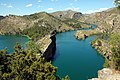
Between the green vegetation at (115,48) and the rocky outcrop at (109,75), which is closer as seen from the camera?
the rocky outcrop at (109,75)

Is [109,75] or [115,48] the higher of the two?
[115,48]

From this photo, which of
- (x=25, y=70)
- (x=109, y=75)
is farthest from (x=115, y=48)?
(x=25, y=70)

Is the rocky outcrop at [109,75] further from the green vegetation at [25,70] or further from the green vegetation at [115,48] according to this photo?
the green vegetation at [115,48]

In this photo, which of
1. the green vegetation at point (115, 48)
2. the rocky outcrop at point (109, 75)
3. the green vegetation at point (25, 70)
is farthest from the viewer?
the green vegetation at point (115, 48)

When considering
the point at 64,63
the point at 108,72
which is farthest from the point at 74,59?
the point at 108,72

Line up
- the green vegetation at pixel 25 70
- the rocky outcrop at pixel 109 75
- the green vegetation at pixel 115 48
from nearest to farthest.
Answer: the green vegetation at pixel 25 70
the rocky outcrop at pixel 109 75
the green vegetation at pixel 115 48

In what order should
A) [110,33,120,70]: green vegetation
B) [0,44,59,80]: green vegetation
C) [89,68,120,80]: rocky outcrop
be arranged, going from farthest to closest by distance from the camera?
1. [110,33,120,70]: green vegetation
2. [89,68,120,80]: rocky outcrop
3. [0,44,59,80]: green vegetation

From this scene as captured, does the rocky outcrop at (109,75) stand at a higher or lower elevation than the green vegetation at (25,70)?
lower

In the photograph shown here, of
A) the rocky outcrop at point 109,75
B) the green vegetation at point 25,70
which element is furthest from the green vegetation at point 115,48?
the green vegetation at point 25,70

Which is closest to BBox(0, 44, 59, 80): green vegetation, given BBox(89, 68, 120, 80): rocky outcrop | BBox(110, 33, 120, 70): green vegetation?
BBox(89, 68, 120, 80): rocky outcrop

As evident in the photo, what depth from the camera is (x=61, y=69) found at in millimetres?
125250

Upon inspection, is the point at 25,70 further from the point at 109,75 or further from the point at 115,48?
the point at 115,48

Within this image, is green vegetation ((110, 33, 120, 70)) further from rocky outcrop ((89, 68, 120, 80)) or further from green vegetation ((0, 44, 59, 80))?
green vegetation ((0, 44, 59, 80))

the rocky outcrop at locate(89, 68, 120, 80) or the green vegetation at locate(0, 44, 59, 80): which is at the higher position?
the green vegetation at locate(0, 44, 59, 80)
